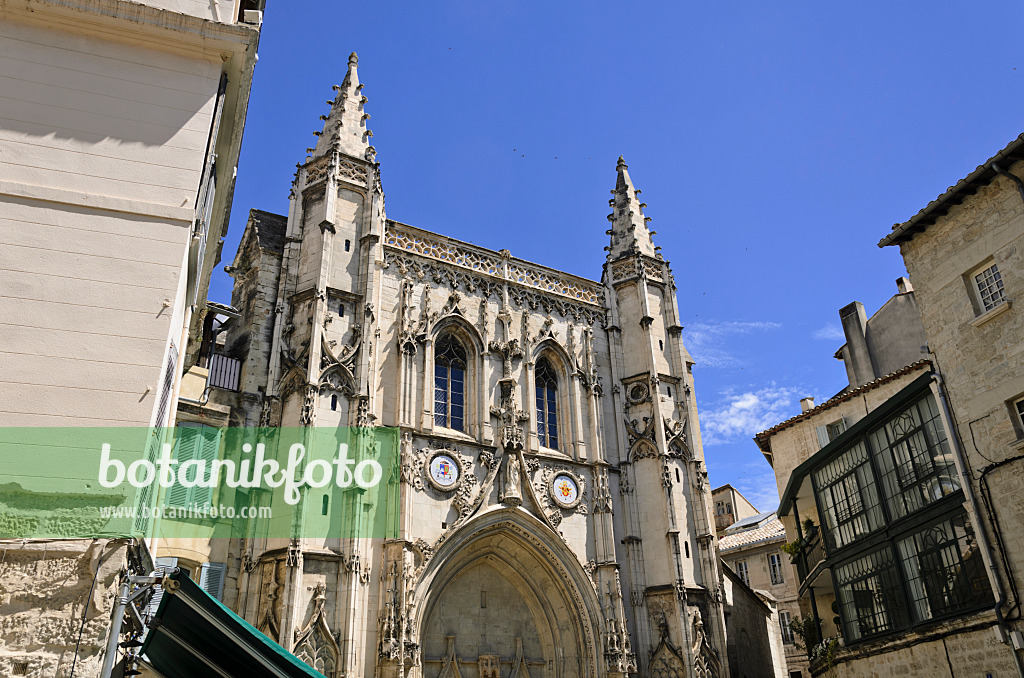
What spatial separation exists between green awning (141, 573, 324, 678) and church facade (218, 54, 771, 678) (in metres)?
7.09

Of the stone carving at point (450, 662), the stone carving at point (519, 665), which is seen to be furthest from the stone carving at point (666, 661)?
the stone carving at point (450, 662)

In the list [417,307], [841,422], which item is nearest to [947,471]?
[841,422]

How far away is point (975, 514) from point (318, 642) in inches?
494

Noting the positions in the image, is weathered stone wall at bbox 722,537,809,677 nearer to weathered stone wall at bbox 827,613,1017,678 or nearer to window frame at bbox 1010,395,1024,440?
weathered stone wall at bbox 827,613,1017,678

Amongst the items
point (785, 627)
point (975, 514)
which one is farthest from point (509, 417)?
point (785, 627)

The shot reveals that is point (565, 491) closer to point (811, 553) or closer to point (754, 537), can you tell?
point (811, 553)

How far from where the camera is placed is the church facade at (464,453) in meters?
17.1

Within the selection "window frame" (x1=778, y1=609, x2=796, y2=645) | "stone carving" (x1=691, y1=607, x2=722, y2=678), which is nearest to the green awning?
"stone carving" (x1=691, y1=607, x2=722, y2=678)

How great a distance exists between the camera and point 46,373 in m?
7.62

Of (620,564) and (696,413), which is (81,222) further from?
(696,413)

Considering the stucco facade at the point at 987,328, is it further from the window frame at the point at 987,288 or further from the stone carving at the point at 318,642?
the stone carving at the point at 318,642

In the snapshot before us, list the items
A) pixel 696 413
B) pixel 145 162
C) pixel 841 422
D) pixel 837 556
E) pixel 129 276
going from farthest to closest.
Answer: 1. pixel 696 413
2. pixel 841 422
3. pixel 837 556
4. pixel 145 162
5. pixel 129 276

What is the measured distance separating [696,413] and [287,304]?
40.7 feet

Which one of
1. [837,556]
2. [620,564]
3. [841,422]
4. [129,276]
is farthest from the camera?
→ [841,422]
